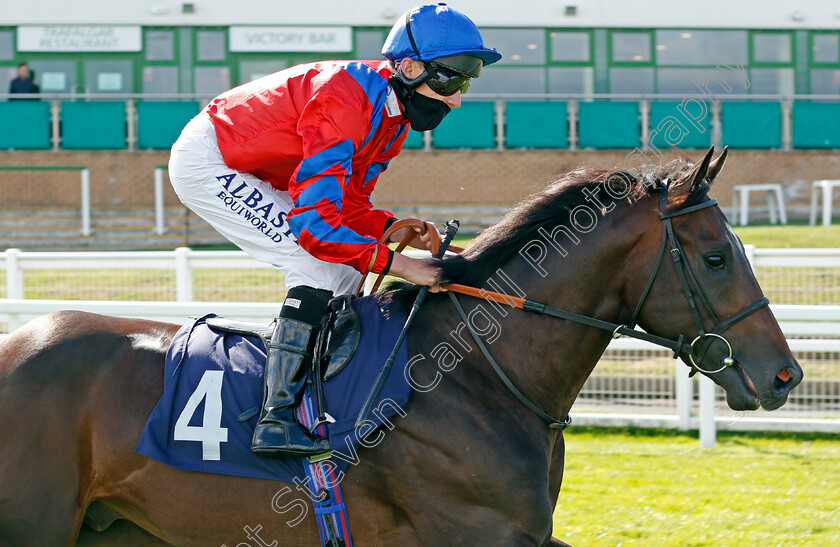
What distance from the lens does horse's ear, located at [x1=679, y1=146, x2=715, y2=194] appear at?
2652 millimetres

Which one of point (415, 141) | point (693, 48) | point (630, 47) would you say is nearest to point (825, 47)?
point (693, 48)

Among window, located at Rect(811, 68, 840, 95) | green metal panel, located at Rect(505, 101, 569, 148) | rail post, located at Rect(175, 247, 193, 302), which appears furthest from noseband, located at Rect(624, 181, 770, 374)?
window, located at Rect(811, 68, 840, 95)

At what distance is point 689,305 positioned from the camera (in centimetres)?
→ 270

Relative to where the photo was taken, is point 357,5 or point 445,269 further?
point 357,5

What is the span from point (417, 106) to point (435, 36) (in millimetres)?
248

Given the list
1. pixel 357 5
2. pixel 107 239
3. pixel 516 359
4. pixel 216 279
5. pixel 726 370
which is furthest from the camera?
pixel 357 5

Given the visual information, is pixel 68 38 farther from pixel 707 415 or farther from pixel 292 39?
pixel 707 415

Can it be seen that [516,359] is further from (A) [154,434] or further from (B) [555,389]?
(A) [154,434]

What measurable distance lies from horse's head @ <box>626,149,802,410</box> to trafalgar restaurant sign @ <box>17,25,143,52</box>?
56.9 ft

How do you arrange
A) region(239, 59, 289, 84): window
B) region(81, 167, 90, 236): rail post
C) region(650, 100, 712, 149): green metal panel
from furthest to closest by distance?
region(239, 59, 289, 84): window → region(650, 100, 712, 149): green metal panel → region(81, 167, 90, 236): rail post

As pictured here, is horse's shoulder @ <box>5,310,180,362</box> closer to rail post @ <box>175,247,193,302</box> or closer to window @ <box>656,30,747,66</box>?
rail post @ <box>175,247,193,302</box>

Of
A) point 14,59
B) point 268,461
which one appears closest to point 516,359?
point 268,461

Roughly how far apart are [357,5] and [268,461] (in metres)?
16.4

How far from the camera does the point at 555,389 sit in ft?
9.32
